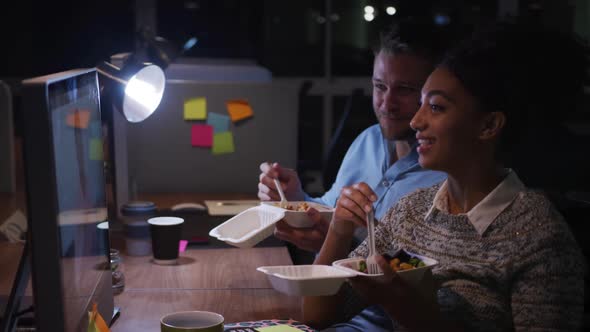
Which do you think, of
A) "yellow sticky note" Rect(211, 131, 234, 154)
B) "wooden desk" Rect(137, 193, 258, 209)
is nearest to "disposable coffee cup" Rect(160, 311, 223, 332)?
"wooden desk" Rect(137, 193, 258, 209)

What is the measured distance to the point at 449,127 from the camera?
1.34 metres

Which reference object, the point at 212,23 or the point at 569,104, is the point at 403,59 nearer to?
the point at 569,104

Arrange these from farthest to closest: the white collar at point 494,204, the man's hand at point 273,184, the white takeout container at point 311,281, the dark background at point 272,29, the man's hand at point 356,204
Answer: the dark background at point 272,29 → the man's hand at point 273,184 → the man's hand at point 356,204 → the white collar at point 494,204 → the white takeout container at point 311,281

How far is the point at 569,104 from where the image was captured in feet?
4.52

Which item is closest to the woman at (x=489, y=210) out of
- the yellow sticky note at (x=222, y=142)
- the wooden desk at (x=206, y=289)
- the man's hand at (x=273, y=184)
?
the wooden desk at (x=206, y=289)

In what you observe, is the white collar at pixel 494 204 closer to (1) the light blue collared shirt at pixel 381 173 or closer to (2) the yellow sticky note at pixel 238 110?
(1) the light blue collared shirt at pixel 381 173

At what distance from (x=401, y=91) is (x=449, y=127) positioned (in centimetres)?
62

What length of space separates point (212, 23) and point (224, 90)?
3166 mm

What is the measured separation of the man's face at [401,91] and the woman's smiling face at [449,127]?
1.84 ft

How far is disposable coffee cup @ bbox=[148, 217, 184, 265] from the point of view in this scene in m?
1.89

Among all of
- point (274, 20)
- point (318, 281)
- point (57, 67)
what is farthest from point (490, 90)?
point (274, 20)

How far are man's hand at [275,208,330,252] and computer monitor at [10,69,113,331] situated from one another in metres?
0.77

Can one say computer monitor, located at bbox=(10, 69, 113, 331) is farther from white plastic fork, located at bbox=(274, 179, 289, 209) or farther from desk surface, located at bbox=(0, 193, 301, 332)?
white plastic fork, located at bbox=(274, 179, 289, 209)

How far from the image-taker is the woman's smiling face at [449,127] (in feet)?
4.40
